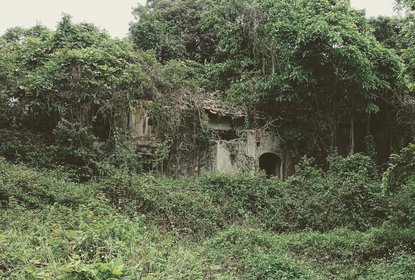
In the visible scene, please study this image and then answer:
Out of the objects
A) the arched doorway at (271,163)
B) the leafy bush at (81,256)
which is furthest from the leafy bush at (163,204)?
the arched doorway at (271,163)

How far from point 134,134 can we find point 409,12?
8.79m

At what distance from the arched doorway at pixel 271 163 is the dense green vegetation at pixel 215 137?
0.72m

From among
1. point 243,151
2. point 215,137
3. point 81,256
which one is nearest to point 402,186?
point 243,151

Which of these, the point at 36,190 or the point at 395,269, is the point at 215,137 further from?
the point at 395,269

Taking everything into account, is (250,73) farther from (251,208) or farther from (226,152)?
(251,208)

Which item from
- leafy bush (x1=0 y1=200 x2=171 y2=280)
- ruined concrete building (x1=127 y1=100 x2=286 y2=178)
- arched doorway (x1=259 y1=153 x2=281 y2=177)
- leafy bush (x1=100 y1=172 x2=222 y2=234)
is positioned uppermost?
ruined concrete building (x1=127 y1=100 x2=286 y2=178)

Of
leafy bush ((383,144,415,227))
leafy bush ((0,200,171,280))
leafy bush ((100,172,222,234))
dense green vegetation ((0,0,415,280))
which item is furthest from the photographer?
leafy bush ((100,172,222,234))

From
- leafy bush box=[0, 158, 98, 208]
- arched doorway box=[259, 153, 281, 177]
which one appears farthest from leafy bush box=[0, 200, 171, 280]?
arched doorway box=[259, 153, 281, 177]

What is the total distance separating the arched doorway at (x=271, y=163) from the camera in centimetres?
1639

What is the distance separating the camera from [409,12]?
8.99 meters

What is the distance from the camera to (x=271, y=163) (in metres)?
16.9

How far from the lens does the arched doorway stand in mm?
16391

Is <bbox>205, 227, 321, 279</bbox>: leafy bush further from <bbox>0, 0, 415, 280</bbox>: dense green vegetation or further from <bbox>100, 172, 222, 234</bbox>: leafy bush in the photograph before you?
<bbox>100, 172, 222, 234</bbox>: leafy bush

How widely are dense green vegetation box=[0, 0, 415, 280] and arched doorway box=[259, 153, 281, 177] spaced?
0.72 m
